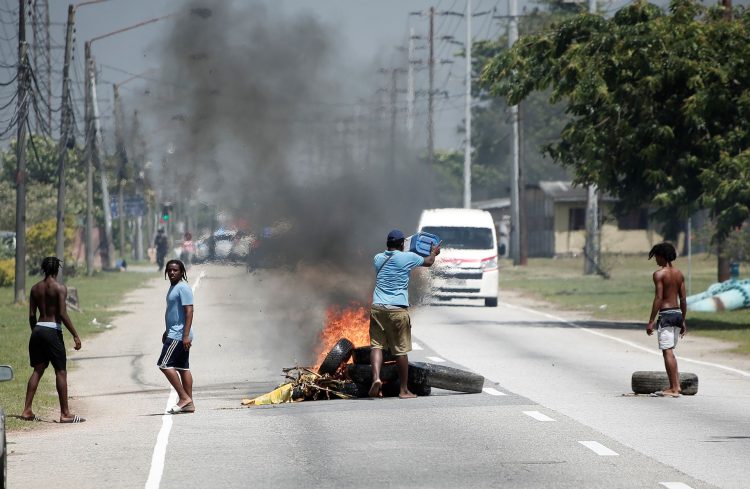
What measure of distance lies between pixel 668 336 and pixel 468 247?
20330 millimetres

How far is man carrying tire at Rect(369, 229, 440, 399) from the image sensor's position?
15.8 meters

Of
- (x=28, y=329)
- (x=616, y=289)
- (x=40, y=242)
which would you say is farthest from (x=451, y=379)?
(x=40, y=242)

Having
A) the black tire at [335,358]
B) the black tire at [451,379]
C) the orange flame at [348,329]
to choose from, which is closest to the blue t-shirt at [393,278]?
the black tire at [335,358]

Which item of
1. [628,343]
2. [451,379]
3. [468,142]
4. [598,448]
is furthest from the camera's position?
[468,142]

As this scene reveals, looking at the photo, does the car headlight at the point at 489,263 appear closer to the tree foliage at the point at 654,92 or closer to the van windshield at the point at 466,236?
the van windshield at the point at 466,236

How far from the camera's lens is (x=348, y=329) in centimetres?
1872

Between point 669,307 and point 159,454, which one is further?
point 669,307

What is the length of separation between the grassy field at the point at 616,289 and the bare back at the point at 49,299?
531 inches

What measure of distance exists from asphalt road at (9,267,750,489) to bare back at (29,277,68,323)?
1.16 metres

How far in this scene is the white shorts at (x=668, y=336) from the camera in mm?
16312

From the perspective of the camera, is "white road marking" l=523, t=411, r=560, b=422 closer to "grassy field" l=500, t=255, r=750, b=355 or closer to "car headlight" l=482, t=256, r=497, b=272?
"grassy field" l=500, t=255, r=750, b=355

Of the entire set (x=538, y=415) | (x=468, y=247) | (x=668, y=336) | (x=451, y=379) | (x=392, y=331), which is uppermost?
(x=468, y=247)

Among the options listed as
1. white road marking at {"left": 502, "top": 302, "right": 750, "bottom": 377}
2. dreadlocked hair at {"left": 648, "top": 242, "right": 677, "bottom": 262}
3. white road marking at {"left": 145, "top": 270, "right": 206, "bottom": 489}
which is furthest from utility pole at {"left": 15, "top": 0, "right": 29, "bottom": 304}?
dreadlocked hair at {"left": 648, "top": 242, "right": 677, "bottom": 262}

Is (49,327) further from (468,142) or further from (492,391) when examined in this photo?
(468,142)
